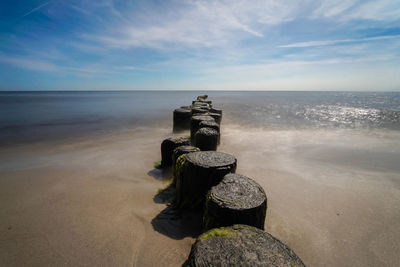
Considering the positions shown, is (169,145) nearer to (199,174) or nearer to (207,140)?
(207,140)

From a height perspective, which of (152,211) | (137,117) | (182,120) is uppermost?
(182,120)

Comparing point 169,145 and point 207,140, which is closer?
point 207,140

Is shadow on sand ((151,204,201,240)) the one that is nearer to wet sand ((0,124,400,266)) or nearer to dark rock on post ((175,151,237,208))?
wet sand ((0,124,400,266))

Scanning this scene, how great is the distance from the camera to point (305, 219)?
323 centimetres

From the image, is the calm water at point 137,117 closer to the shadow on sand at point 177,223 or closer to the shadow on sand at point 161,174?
the shadow on sand at point 161,174

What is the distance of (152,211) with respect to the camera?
3271 mm

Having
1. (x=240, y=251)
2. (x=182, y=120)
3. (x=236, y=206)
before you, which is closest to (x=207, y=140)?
(x=236, y=206)

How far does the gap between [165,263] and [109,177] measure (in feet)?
9.61

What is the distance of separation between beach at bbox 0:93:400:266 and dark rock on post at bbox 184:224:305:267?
0.99m

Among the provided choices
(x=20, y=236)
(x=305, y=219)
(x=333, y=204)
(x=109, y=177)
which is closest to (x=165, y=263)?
(x=20, y=236)

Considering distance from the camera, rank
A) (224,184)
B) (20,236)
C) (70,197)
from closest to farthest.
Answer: (224,184) < (20,236) < (70,197)

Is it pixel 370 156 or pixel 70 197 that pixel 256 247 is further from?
pixel 370 156

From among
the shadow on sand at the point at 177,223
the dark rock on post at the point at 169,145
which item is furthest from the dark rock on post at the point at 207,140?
the shadow on sand at the point at 177,223

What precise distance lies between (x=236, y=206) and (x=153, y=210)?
72.1 inches
